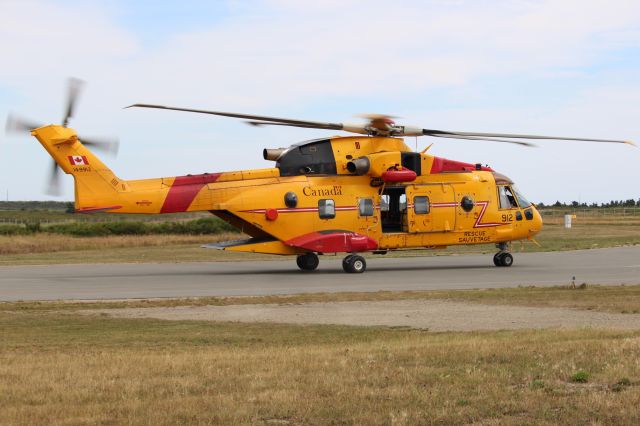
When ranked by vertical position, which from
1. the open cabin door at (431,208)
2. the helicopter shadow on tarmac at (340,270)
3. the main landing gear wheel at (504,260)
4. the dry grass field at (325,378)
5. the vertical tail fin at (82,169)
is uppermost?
the vertical tail fin at (82,169)

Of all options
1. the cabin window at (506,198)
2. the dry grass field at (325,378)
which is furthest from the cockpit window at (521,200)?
the dry grass field at (325,378)

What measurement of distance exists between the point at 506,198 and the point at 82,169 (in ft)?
52.3

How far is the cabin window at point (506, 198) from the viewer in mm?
34406

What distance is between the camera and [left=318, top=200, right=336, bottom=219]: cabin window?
3139 centimetres

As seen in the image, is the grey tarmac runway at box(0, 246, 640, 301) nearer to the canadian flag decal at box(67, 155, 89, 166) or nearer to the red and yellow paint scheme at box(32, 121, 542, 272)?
the red and yellow paint scheme at box(32, 121, 542, 272)

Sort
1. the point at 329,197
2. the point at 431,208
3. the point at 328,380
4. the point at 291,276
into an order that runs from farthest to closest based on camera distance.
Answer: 1. the point at 431,208
2. the point at 329,197
3. the point at 291,276
4. the point at 328,380

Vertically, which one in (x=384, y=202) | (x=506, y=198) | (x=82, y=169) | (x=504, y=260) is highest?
(x=82, y=169)

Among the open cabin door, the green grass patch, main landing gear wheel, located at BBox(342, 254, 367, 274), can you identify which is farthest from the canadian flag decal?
the green grass patch

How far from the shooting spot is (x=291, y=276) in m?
30.6

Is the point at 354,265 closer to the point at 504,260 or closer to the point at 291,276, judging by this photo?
the point at 291,276

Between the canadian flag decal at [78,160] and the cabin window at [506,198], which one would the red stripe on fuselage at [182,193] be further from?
the cabin window at [506,198]

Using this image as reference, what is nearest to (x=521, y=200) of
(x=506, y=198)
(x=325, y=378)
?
(x=506, y=198)

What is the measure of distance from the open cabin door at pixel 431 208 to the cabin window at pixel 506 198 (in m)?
2.30

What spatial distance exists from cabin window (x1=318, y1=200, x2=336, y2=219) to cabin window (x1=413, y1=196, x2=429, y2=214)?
10.2 feet
